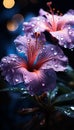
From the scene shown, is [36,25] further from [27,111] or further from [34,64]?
[27,111]

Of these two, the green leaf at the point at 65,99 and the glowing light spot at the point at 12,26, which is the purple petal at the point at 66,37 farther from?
the glowing light spot at the point at 12,26

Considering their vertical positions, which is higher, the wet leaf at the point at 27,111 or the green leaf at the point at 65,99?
the wet leaf at the point at 27,111

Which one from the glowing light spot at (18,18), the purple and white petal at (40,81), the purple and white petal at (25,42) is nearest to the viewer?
the purple and white petal at (40,81)

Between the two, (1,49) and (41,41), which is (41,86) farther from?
(1,49)

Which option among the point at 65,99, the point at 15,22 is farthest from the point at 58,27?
the point at 15,22

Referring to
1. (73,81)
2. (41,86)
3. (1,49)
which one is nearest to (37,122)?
(41,86)

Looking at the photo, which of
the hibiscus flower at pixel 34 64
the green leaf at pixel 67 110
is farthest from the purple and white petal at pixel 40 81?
the green leaf at pixel 67 110

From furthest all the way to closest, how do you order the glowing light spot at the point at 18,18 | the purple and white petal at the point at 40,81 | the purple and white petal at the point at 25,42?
the glowing light spot at the point at 18,18
the purple and white petal at the point at 25,42
the purple and white petal at the point at 40,81

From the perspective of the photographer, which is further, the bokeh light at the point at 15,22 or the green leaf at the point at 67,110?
the bokeh light at the point at 15,22
